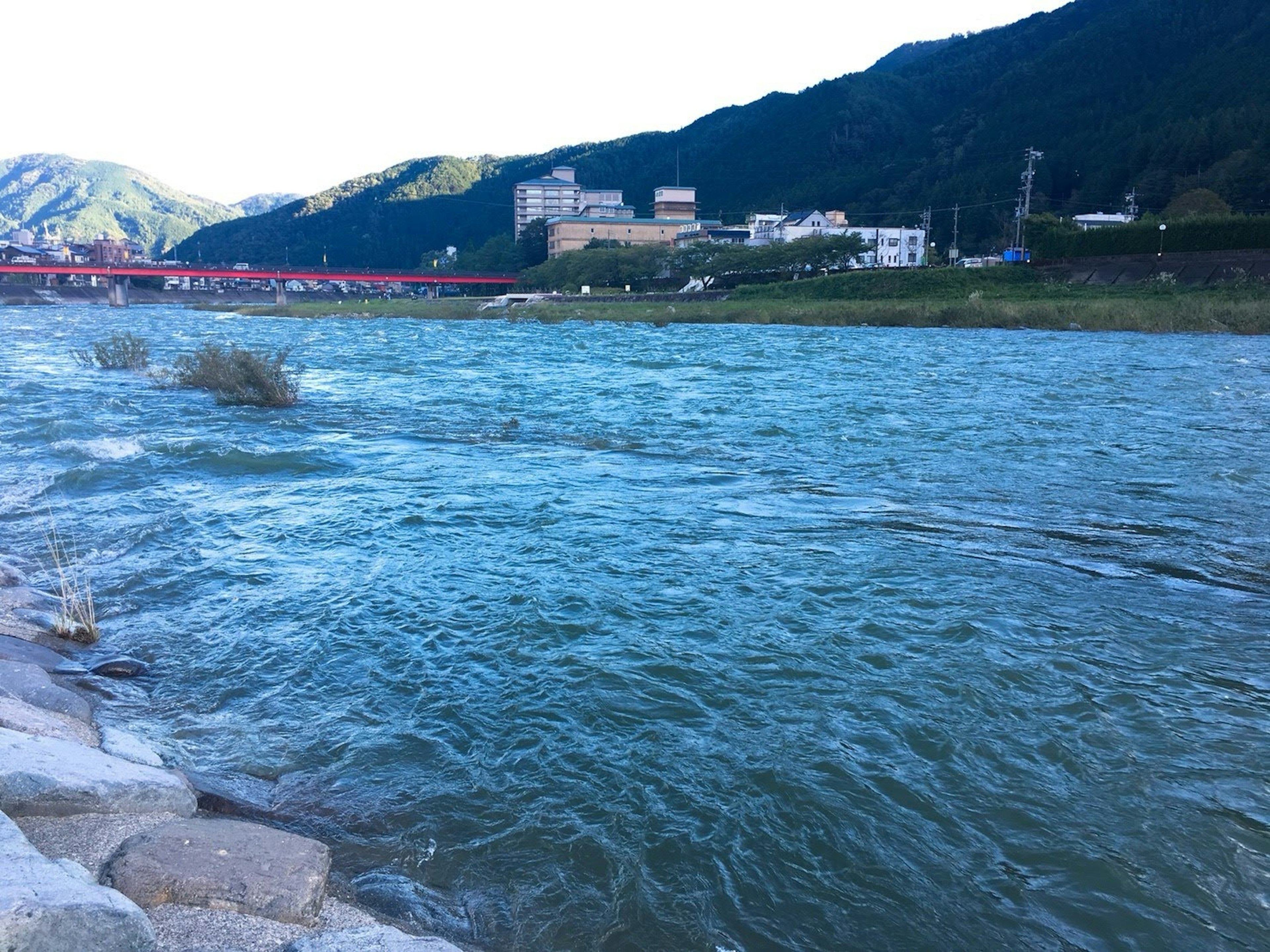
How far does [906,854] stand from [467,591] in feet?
15.7

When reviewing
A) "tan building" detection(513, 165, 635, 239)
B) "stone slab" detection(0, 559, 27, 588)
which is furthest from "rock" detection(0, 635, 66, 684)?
"tan building" detection(513, 165, 635, 239)

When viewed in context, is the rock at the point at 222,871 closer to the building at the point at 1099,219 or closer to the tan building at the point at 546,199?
the building at the point at 1099,219

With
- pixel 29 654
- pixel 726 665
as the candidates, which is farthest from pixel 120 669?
pixel 726 665

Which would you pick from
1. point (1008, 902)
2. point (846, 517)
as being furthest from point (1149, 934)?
point (846, 517)

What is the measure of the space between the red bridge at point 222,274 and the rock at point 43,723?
119554 mm

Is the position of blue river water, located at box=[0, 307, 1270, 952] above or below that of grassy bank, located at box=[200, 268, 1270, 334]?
below

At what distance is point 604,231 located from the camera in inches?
5389

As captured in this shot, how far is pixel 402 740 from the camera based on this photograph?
5641 millimetres

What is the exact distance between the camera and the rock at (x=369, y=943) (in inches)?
128

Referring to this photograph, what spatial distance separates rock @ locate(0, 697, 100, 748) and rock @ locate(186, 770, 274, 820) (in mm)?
650

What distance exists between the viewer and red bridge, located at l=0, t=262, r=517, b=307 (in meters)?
118

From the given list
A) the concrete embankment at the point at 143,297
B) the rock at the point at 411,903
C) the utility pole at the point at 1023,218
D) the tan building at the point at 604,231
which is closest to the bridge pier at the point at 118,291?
the concrete embankment at the point at 143,297

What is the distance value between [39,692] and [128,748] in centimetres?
99

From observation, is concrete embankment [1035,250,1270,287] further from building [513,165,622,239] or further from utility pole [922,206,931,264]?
building [513,165,622,239]
